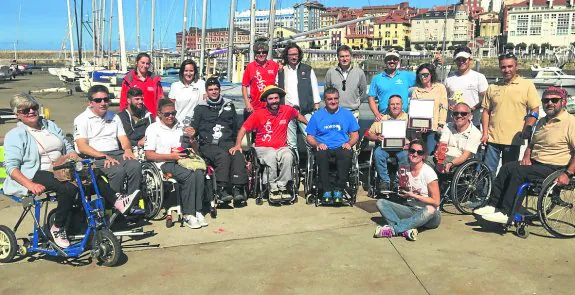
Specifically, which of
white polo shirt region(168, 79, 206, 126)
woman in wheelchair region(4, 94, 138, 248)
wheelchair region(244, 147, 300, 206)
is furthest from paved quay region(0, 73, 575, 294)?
white polo shirt region(168, 79, 206, 126)

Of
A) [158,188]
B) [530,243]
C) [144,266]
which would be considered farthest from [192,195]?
[530,243]

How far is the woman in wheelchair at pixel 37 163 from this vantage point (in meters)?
3.98

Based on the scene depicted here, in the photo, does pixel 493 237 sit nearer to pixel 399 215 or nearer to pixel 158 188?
pixel 399 215

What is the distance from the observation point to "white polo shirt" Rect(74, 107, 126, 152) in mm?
4895

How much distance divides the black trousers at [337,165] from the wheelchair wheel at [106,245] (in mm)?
2548

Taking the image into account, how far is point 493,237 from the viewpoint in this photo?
463cm

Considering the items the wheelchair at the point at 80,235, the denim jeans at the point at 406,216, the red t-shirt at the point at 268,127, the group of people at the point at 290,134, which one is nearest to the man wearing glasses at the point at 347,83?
the group of people at the point at 290,134

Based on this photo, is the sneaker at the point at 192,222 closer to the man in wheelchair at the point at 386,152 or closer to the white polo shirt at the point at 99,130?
the white polo shirt at the point at 99,130

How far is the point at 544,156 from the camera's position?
185 inches

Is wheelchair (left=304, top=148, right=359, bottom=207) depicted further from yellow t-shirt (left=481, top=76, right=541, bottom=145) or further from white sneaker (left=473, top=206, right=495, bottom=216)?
yellow t-shirt (left=481, top=76, right=541, bottom=145)

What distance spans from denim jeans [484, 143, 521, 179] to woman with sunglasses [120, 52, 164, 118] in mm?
3961

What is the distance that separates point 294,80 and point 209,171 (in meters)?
1.85

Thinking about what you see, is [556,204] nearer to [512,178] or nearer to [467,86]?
[512,178]

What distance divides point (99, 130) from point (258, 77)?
2.17 metres
